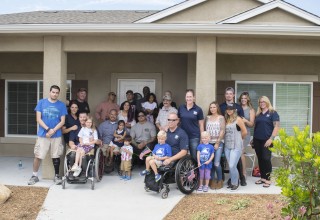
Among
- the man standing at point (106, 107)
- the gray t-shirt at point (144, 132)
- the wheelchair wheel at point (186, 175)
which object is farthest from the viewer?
the man standing at point (106, 107)

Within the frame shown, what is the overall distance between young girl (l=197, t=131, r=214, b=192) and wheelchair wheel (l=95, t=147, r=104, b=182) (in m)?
1.83

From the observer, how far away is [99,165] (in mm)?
7125

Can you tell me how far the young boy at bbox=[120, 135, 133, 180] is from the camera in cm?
734

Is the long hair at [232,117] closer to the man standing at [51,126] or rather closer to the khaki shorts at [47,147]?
the man standing at [51,126]

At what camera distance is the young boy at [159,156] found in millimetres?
6141

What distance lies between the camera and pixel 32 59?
972 cm

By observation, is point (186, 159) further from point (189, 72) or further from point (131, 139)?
point (189, 72)

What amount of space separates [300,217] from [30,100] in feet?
25.9

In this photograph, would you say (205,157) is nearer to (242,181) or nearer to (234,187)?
(234,187)

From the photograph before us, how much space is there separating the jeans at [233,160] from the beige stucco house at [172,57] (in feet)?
3.46

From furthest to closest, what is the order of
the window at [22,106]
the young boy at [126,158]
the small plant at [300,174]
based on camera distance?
the window at [22,106], the young boy at [126,158], the small plant at [300,174]

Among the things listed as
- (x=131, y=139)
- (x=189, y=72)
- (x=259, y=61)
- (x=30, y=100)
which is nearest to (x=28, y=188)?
(x=131, y=139)

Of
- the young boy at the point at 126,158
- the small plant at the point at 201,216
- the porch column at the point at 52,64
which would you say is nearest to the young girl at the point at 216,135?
the small plant at the point at 201,216

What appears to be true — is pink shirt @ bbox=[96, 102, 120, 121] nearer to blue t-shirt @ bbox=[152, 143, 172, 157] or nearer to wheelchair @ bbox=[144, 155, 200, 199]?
blue t-shirt @ bbox=[152, 143, 172, 157]
